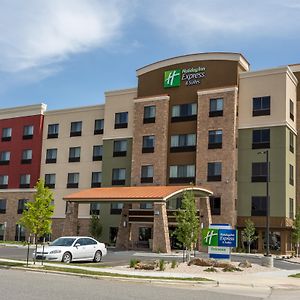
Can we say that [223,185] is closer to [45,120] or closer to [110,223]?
[110,223]

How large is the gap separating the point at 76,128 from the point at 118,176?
9.23 m

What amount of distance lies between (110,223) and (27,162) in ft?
51.1

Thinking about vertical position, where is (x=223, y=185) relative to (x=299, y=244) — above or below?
above

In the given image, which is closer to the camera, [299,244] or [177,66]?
[299,244]

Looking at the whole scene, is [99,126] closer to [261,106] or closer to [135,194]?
[135,194]

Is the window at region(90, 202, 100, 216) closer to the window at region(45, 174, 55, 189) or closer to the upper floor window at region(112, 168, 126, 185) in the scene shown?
the upper floor window at region(112, 168, 126, 185)

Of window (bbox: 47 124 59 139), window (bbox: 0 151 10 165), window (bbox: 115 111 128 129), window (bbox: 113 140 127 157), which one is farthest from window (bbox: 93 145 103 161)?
window (bbox: 0 151 10 165)

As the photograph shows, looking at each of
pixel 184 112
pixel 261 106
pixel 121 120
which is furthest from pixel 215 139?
pixel 121 120

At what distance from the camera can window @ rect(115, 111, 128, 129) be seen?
187ft

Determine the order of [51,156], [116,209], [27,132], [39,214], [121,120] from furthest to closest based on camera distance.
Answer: [27,132]
[51,156]
[121,120]
[116,209]
[39,214]

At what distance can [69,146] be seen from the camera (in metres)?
62.2

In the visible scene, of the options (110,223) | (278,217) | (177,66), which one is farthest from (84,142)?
(278,217)

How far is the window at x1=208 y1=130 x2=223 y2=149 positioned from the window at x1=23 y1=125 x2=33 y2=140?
25272 mm

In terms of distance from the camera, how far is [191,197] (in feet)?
98.7
